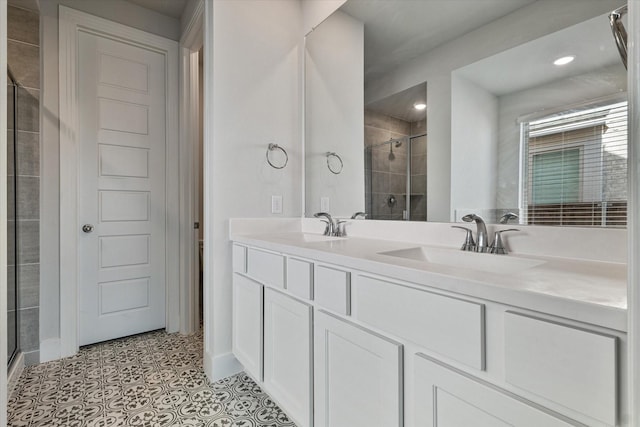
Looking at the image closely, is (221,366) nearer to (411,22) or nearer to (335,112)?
(335,112)

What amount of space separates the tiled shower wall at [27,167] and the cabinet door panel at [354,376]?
6.50ft

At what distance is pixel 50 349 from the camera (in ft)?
6.47

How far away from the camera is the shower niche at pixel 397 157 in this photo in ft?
4.58

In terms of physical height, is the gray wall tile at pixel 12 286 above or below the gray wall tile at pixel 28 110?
below

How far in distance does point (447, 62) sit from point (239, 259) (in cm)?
138

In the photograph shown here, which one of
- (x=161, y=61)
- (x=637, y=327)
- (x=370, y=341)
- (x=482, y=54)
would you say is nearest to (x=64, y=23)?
(x=161, y=61)

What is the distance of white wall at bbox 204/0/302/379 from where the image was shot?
5.70ft

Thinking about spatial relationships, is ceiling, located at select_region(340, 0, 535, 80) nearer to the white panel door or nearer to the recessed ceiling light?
the recessed ceiling light

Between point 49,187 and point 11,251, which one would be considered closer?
point 11,251

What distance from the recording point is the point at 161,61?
2461 mm

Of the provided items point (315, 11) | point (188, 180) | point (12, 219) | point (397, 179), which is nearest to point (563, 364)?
point (397, 179)

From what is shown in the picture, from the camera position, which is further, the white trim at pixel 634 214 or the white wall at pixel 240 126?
the white wall at pixel 240 126

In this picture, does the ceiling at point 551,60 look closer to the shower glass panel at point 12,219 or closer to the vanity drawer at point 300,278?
the vanity drawer at point 300,278

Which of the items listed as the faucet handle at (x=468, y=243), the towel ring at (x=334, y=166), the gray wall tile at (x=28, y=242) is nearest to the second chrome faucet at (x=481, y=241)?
the faucet handle at (x=468, y=243)
